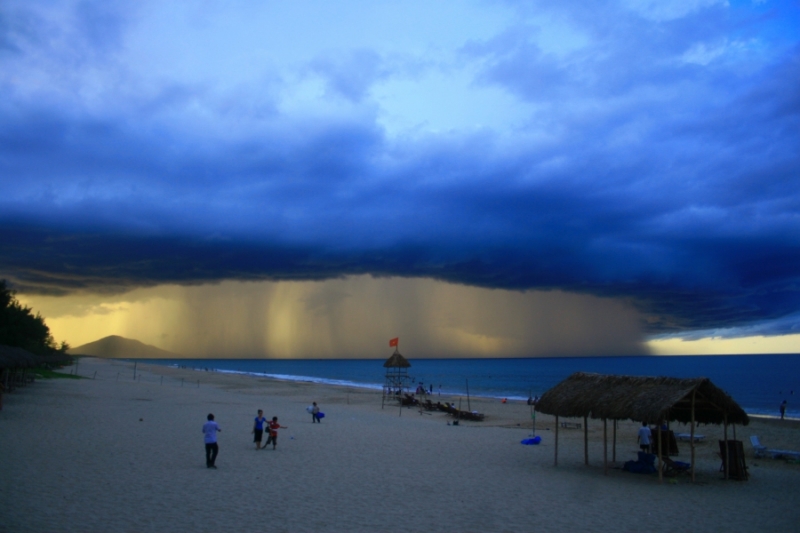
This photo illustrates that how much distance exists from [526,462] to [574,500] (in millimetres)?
5259

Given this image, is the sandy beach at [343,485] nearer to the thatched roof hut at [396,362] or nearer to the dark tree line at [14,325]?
the thatched roof hut at [396,362]

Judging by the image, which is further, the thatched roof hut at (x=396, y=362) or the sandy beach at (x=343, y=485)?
the thatched roof hut at (x=396, y=362)

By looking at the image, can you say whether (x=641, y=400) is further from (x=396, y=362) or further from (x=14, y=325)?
(x=14, y=325)

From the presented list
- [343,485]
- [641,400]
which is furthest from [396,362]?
[343,485]

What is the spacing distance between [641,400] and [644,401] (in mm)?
128

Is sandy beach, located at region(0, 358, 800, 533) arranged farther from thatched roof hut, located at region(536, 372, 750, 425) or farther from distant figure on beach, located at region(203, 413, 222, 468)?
thatched roof hut, located at region(536, 372, 750, 425)

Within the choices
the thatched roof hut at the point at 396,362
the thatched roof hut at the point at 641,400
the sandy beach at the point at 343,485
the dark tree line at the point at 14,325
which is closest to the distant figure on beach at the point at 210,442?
the sandy beach at the point at 343,485

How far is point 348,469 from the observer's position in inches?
620

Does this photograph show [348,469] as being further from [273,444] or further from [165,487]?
[165,487]

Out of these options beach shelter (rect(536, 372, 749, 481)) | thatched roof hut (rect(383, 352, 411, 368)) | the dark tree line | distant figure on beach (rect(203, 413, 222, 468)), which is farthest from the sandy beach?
the dark tree line

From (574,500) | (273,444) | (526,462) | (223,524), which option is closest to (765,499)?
(574,500)

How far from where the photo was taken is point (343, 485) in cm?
1360

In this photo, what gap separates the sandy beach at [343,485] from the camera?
412 inches

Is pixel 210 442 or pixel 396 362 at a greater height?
pixel 396 362
